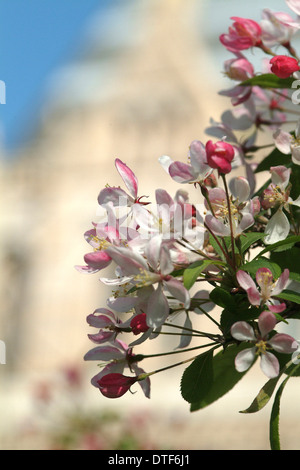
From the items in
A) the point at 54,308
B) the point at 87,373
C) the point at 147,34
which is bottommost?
the point at 87,373

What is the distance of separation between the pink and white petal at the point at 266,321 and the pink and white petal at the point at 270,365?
0.02 m

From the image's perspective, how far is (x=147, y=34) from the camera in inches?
216

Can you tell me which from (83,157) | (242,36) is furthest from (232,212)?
(83,157)

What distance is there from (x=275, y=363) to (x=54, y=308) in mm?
4572

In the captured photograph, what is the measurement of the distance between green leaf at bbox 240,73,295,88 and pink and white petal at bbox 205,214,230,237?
21 centimetres

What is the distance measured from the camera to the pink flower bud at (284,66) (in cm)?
64

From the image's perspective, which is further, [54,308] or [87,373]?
[54,308]

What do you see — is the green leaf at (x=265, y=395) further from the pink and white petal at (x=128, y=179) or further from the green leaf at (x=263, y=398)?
the pink and white petal at (x=128, y=179)

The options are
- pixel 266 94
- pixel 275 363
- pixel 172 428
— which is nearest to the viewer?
pixel 275 363

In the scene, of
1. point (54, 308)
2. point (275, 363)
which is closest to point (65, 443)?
point (275, 363)

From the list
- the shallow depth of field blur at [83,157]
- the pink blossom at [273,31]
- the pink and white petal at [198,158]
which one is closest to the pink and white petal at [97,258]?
the pink and white petal at [198,158]

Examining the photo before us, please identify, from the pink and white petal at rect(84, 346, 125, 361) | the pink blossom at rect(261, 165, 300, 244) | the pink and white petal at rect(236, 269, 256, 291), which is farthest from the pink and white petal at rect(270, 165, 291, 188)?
the pink and white petal at rect(84, 346, 125, 361)

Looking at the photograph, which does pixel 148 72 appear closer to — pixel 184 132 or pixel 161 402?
pixel 184 132

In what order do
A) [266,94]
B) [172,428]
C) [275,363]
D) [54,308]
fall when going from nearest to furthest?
[275,363], [266,94], [172,428], [54,308]
